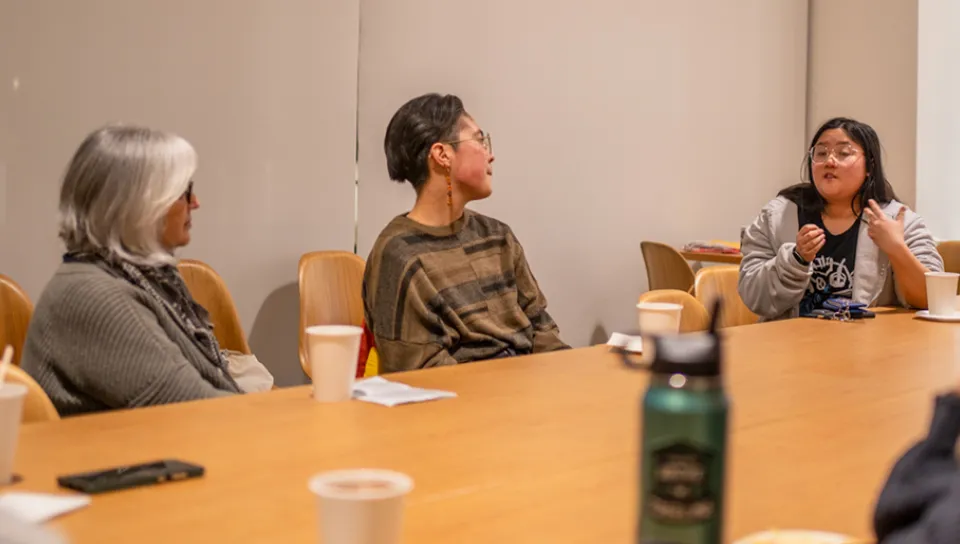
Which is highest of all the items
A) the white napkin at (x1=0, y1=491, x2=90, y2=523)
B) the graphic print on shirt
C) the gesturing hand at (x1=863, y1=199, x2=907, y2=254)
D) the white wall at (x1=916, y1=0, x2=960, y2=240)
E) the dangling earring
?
the white wall at (x1=916, y1=0, x2=960, y2=240)

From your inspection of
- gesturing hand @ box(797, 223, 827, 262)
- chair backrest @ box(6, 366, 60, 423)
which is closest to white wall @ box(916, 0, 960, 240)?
gesturing hand @ box(797, 223, 827, 262)

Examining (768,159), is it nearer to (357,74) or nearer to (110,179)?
(357,74)

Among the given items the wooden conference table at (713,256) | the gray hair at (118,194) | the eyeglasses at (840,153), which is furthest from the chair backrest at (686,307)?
the wooden conference table at (713,256)

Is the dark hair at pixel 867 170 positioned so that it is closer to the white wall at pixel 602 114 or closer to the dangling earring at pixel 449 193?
the dangling earring at pixel 449 193

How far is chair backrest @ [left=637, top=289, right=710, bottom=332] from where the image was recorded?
278 centimetres

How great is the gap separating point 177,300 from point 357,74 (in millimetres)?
2335

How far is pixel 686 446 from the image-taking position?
2.38 ft

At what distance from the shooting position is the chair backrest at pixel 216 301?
11.5 ft

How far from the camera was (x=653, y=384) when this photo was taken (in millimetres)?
750

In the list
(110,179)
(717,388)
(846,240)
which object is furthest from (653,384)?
(846,240)

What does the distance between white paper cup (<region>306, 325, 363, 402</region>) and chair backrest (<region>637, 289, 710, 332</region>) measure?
1220 mm

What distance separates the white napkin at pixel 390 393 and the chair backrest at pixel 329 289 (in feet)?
6.91

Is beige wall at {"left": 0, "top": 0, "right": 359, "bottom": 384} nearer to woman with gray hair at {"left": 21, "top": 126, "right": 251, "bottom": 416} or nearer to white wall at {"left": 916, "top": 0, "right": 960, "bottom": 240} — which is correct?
woman with gray hair at {"left": 21, "top": 126, "right": 251, "bottom": 416}

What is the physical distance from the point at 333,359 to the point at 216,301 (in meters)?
1.94
